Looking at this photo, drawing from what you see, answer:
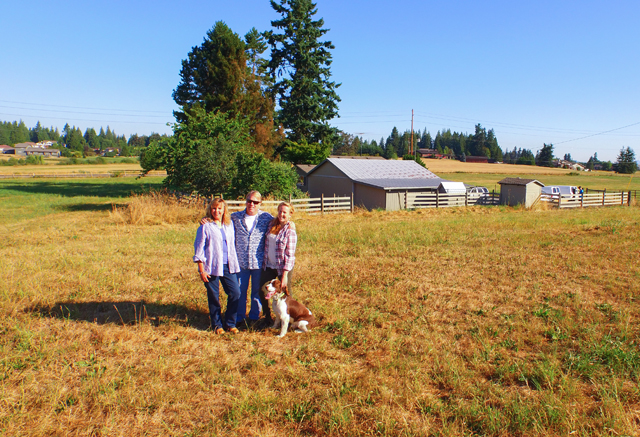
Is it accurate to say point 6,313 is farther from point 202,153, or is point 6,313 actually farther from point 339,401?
point 202,153

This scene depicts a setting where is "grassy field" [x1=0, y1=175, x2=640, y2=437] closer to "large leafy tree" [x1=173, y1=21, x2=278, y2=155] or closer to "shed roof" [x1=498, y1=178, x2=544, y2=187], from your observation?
"shed roof" [x1=498, y1=178, x2=544, y2=187]

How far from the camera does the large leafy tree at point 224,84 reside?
33.5m

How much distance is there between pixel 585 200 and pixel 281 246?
32.7m

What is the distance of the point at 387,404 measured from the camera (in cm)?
364

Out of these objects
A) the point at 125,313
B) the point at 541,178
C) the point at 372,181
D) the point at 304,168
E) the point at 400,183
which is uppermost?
the point at 304,168

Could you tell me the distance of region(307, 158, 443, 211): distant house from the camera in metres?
26.6

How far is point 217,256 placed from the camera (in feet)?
16.1

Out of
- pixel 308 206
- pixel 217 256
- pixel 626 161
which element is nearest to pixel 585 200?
pixel 308 206

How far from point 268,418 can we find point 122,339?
2.58m

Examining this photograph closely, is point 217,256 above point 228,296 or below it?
A: above

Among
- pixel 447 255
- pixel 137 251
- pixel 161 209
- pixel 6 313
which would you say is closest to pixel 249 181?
pixel 161 209

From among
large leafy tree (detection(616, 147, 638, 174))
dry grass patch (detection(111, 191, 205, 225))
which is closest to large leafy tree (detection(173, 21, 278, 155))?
dry grass patch (detection(111, 191, 205, 225))

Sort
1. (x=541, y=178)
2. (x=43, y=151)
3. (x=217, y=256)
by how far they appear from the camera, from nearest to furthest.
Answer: (x=217, y=256) → (x=541, y=178) → (x=43, y=151)

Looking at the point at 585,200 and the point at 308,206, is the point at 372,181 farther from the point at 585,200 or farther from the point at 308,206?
the point at 585,200
